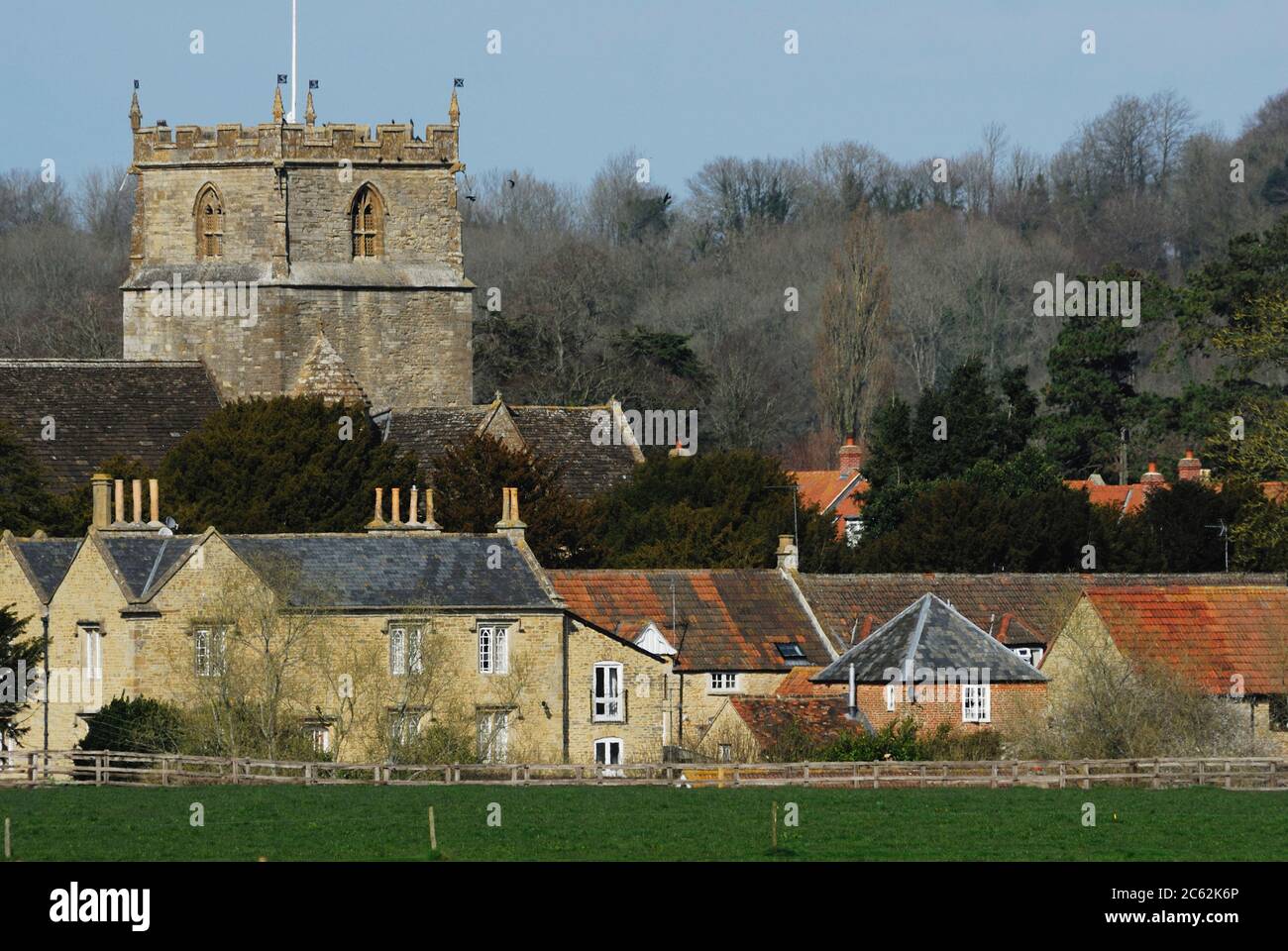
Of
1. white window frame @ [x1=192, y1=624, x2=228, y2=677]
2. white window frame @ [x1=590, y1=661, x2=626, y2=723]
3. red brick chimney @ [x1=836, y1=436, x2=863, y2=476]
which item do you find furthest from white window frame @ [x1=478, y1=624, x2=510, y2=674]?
red brick chimney @ [x1=836, y1=436, x2=863, y2=476]

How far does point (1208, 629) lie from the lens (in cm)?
5125

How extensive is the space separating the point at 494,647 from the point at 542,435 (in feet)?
67.0

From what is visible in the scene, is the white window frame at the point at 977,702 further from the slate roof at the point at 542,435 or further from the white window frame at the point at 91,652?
the slate roof at the point at 542,435

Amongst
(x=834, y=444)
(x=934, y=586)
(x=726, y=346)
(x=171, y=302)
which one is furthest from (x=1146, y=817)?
(x=726, y=346)

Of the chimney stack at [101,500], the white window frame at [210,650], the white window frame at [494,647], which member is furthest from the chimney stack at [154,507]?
the white window frame at [494,647]

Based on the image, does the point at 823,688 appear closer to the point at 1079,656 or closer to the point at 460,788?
the point at 1079,656

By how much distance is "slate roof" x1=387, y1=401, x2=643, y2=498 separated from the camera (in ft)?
218

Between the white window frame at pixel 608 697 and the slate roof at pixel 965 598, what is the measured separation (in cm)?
627

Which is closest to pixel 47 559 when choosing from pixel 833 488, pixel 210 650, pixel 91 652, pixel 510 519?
pixel 91 652

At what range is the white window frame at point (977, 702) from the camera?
48438 millimetres

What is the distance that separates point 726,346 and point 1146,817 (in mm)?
85041

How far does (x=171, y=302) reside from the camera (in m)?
68.0

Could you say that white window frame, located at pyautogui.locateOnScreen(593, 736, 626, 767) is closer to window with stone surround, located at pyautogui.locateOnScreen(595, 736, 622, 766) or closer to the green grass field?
window with stone surround, located at pyautogui.locateOnScreen(595, 736, 622, 766)
